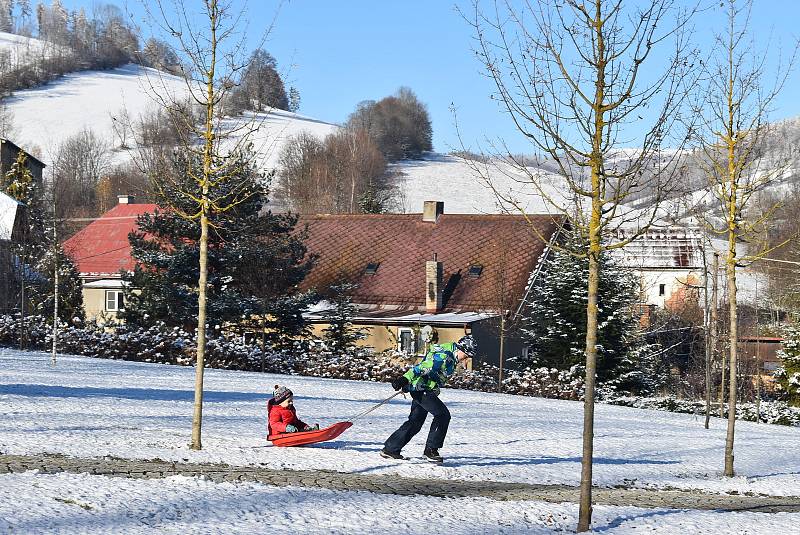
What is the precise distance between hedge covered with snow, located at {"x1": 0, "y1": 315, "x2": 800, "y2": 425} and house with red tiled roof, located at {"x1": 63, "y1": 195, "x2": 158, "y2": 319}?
16.5 metres

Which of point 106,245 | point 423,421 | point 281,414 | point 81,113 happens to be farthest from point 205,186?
point 81,113

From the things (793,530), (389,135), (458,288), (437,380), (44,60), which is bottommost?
(793,530)

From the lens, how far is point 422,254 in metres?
46.4

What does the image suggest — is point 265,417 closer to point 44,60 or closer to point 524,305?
point 524,305

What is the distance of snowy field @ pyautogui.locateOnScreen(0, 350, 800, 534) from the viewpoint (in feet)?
29.4

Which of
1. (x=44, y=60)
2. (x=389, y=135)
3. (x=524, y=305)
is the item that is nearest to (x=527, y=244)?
(x=524, y=305)

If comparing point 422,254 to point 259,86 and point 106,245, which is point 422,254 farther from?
point 259,86

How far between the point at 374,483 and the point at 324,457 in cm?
182

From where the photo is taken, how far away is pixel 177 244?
115ft

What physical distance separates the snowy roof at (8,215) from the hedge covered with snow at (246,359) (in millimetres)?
6572

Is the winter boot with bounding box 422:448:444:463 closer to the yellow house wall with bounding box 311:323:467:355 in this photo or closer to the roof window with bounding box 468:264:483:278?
the yellow house wall with bounding box 311:323:467:355

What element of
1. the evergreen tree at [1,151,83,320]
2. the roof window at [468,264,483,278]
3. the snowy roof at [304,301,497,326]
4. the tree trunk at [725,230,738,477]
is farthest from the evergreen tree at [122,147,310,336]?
the tree trunk at [725,230,738,477]

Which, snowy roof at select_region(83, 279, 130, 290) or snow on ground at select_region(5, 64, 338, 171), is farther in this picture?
snow on ground at select_region(5, 64, 338, 171)

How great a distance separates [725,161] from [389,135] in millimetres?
121186
